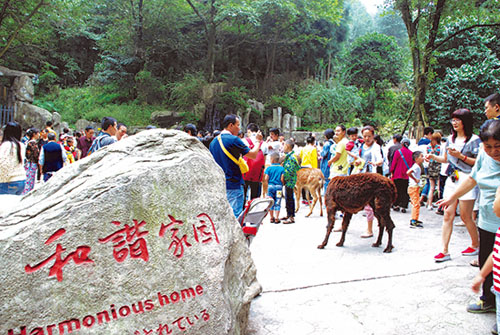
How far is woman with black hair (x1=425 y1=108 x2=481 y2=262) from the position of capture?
152 inches

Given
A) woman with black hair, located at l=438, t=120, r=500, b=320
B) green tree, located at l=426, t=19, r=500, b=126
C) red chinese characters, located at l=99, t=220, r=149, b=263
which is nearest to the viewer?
red chinese characters, located at l=99, t=220, r=149, b=263

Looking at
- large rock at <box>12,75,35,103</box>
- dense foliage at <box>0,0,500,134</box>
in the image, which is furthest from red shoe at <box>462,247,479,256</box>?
large rock at <box>12,75,35,103</box>

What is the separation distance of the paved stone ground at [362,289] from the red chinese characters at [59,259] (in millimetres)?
1520

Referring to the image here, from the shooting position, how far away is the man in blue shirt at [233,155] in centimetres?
413

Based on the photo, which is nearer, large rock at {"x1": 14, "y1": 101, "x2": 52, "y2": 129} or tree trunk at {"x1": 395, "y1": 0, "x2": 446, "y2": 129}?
tree trunk at {"x1": 395, "y1": 0, "x2": 446, "y2": 129}

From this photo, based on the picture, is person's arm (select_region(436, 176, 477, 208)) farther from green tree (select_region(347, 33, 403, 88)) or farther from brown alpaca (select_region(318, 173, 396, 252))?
green tree (select_region(347, 33, 403, 88))

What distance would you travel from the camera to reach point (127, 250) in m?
2.20

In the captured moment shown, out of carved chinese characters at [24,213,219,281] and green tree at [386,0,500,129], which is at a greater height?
green tree at [386,0,500,129]

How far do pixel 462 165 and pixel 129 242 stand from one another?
3.67 m

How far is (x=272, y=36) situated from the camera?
22.5 m

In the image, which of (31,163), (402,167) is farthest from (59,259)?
(402,167)

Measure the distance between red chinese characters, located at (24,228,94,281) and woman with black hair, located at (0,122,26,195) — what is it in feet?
11.1

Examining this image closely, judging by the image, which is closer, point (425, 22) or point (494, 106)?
point (494, 106)

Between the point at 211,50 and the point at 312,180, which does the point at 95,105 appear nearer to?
the point at 211,50
